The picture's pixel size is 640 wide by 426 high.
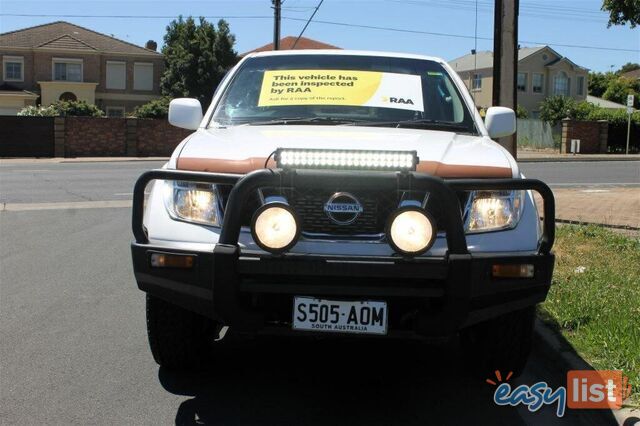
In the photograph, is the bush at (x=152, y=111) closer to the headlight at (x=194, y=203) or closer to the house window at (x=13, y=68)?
the house window at (x=13, y=68)

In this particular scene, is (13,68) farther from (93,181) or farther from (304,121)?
(304,121)

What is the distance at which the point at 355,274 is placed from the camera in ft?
11.0

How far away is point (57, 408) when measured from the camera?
3.86m

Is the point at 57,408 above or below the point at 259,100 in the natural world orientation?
below

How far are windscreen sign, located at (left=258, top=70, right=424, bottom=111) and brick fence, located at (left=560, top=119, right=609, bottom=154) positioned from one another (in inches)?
1359

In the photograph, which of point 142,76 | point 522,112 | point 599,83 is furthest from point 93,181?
point 599,83

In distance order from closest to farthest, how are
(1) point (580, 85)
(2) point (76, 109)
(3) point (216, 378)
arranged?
(3) point (216, 378), (2) point (76, 109), (1) point (580, 85)

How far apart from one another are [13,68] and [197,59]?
12.9 m

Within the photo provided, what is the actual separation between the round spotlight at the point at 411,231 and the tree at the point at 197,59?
5305 centimetres

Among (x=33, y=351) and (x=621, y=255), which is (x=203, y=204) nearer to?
(x=33, y=351)

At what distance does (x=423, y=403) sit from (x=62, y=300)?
3.40 meters

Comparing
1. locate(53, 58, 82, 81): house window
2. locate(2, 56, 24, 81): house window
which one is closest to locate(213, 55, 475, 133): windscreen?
locate(53, 58, 82, 81): house window

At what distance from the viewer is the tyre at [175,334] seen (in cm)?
405

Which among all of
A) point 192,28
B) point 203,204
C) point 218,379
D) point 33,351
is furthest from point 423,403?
point 192,28
